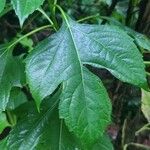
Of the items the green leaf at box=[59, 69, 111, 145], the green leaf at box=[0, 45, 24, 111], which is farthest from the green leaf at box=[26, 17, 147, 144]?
the green leaf at box=[0, 45, 24, 111]

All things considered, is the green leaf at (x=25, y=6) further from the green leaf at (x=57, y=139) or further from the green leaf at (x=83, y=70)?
the green leaf at (x=57, y=139)

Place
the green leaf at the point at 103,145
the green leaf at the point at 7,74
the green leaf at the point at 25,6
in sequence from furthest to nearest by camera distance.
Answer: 1. the green leaf at the point at 103,145
2. the green leaf at the point at 7,74
3. the green leaf at the point at 25,6

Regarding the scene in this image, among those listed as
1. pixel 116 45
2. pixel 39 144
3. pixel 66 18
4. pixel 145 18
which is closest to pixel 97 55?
pixel 116 45

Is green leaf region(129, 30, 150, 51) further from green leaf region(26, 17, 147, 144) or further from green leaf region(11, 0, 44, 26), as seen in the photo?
green leaf region(11, 0, 44, 26)

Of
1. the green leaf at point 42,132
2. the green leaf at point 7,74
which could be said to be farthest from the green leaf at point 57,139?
the green leaf at point 7,74

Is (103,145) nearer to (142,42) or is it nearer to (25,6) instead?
(142,42)

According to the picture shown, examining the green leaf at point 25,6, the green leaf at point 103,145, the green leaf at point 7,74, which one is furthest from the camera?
the green leaf at point 103,145
